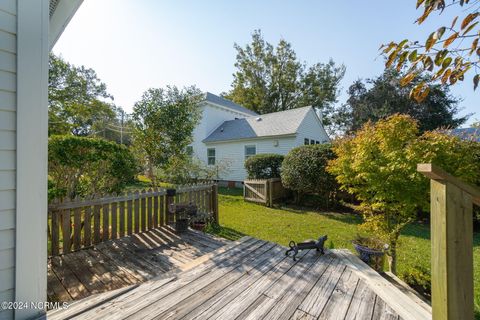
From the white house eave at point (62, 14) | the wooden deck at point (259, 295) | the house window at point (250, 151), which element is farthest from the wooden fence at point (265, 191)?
the white house eave at point (62, 14)

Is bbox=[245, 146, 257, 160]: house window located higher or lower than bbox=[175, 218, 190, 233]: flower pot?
Result: higher

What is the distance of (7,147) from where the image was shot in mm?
1581

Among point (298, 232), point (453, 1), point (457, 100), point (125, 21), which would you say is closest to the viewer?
point (453, 1)

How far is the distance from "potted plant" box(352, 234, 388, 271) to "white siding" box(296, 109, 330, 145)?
10063 millimetres

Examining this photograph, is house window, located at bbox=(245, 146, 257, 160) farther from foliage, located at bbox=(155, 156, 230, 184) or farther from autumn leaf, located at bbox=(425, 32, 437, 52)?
autumn leaf, located at bbox=(425, 32, 437, 52)

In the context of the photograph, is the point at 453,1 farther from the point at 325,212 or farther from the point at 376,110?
the point at 376,110

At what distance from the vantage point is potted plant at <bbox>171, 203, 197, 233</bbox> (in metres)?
4.82

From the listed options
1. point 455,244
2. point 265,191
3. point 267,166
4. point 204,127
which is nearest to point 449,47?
point 455,244

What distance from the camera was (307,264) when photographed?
9.95ft

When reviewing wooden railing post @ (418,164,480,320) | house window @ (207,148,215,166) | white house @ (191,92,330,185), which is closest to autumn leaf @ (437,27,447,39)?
wooden railing post @ (418,164,480,320)

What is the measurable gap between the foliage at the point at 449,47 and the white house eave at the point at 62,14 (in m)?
4.08

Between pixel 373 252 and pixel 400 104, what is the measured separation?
57.1 ft

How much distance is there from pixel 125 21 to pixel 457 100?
21.2 m

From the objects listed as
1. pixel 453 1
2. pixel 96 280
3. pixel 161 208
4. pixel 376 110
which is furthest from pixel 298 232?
pixel 376 110
